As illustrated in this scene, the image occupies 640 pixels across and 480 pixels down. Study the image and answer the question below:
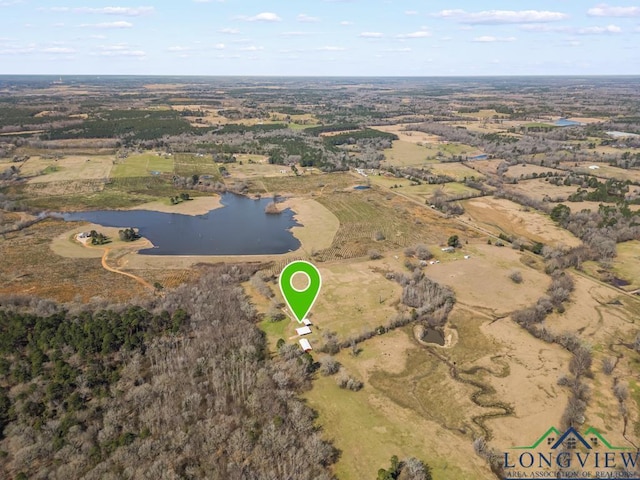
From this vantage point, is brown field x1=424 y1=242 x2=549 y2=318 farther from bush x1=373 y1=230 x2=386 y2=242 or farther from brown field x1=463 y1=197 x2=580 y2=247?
brown field x1=463 y1=197 x2=580 y2=247

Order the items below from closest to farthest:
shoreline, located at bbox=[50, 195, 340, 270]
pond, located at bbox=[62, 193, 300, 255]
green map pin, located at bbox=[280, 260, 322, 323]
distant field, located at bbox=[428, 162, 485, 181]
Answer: green map pin, located at bbox=[280, 260, 322, 323], shoreline, located at bbox=[50, 195, 340, 270], pond, located at bbox=[62, 193, 300, 255], distant field, located at bbox=[428, 162, 485, 181]

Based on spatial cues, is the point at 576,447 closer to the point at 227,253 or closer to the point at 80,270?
the point at 227,253

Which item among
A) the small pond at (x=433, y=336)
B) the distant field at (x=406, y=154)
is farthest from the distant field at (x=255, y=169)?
the small pond at (x=433, y=336)

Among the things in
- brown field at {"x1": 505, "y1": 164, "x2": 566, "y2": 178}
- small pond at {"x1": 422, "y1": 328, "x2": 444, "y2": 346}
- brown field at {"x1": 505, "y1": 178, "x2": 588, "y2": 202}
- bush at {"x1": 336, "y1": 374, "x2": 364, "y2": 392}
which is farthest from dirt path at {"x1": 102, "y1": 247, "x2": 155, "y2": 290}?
brown field at {"x1": 505, "y1": 164, "x2": 566, "y2": 178}

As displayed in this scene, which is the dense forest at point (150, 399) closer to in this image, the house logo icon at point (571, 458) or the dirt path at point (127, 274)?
the dirt path at point (127, 274)

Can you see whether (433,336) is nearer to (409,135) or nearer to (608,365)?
(608,365)

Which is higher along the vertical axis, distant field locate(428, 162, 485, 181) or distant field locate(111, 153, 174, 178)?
distant field locate(111, 153, 174, 178)
